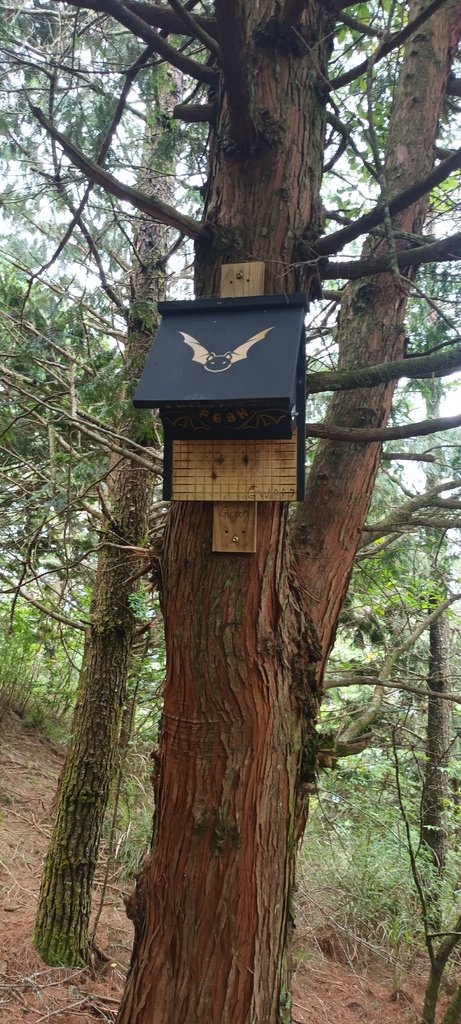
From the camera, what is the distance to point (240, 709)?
1593 millimetres

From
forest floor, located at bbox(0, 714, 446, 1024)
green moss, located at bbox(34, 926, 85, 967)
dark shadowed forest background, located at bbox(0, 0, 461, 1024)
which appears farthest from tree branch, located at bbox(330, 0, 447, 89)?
green moss, located at bbox(34, 926, 85, 967)

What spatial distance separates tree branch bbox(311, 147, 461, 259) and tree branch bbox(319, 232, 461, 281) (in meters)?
0.06

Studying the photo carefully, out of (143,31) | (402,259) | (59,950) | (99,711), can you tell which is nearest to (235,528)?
(402,259)

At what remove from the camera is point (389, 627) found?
175 inches

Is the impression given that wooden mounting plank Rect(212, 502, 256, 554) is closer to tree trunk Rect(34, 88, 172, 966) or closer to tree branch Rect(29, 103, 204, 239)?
tree branch Rect(29, 103, 204, 239)

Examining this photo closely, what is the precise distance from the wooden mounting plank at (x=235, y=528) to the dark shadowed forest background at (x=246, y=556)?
0.04 meters

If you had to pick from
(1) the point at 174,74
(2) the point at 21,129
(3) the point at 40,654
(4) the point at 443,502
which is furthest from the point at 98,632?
(1) the point at 174,74

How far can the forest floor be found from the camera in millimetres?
2996

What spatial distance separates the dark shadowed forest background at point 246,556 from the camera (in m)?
1.57

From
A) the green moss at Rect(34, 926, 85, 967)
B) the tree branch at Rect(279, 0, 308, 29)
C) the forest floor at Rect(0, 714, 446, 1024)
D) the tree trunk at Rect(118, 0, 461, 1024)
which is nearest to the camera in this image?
the tree trunk at Rect(118, 0, 461, 1024)

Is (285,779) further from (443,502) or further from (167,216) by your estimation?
(167,216)

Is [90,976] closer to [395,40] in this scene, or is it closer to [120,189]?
[120,189]

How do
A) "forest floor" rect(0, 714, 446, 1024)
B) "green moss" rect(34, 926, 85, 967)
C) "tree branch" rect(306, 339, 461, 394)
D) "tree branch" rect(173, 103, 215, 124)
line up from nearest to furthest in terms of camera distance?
1. "tree branch" rect(306, 339, 461, 394)
2. "tree branch" rect(173, 103, 215, 124)
3. "forest floor" rect(0, 714, 446, 1024)
4. "green moss" rect(34, 926, 85, 967)

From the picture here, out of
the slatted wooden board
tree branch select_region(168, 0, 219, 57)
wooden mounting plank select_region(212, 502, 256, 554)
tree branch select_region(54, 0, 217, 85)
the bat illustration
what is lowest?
wooden mounting plank select_region(212, 502, 256, 554)
